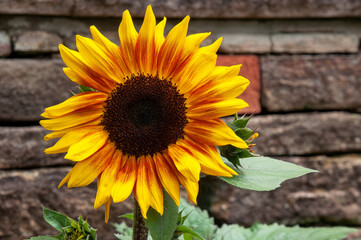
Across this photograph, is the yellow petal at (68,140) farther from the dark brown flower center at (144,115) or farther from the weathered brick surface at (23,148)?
the weathered brick surface at (23,148)

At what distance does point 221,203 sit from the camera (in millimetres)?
1345

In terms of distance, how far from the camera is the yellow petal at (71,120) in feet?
1.58

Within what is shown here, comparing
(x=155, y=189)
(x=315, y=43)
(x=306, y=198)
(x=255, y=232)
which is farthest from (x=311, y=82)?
(x=155, y=189)

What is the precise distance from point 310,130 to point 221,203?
0.34m

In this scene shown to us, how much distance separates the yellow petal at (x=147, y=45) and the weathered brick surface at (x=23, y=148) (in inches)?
30.8

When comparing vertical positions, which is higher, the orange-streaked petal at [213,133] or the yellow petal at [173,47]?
the yellow petal at [173,47]

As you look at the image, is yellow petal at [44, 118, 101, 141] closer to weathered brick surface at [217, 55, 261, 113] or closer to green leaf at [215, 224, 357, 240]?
green leaf at [215, 224, 357, 240]

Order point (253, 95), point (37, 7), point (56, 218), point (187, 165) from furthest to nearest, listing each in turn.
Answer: point (253, 95), point (37, 7), point (56, 218), point (187, 165)

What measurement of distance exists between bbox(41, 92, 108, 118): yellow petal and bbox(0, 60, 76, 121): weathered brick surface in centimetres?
74

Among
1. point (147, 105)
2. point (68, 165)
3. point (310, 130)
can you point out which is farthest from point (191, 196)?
point (310, 130)

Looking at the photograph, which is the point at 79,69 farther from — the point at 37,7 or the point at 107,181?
the point at 37,7

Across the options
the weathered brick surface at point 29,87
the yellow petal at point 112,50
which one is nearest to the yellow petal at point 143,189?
the yellow petal at point 112,50

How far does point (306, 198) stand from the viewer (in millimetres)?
1383

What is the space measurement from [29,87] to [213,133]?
863mm
